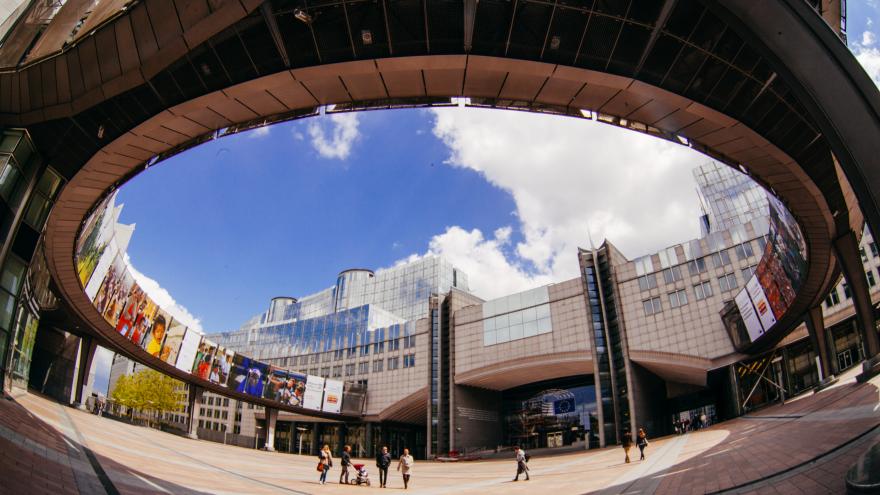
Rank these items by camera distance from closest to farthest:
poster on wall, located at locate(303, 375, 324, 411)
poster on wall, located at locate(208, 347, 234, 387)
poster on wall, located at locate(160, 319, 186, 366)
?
poster on wall, located at locate(160, 319, 186, 366) < poster on wall, located at locate(208, 347, 234, 387) < poster on wall, located at locate(303, 375, 324, 411)

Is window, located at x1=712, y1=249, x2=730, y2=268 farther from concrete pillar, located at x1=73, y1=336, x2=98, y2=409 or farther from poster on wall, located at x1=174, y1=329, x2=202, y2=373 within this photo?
concrete pillar, located at x1=73, y1=336, x2=98, y2=409

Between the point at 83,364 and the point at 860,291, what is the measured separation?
52.5 metres

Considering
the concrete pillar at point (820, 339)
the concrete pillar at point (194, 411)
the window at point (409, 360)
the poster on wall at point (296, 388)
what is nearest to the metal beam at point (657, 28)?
the concrete pillar at point (820, 339)

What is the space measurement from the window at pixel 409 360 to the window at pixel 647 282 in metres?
30.8

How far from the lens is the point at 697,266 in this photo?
4084 cm

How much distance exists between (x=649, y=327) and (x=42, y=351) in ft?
169

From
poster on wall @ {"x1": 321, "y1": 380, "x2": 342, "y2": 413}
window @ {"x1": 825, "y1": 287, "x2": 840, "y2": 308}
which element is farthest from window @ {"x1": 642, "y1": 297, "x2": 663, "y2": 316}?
poster on wall @ {"x1": 321, "y1": 380, "x2": 342, "y2": 413}

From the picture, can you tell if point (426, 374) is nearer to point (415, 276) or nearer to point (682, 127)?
point (682, 127)

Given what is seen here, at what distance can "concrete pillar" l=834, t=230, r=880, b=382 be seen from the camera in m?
19.7

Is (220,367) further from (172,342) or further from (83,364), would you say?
(83,364)

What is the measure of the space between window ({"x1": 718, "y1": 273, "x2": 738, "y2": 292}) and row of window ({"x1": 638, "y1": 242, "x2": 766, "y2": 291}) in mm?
1065

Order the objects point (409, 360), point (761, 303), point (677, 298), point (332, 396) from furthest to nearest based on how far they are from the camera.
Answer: point (409, 360) < point (332, 396) < point (677, 298) < point (761, 303)

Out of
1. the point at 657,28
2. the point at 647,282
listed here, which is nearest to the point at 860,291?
the point at 647,282

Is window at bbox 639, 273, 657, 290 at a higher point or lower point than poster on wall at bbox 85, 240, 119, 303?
higher
